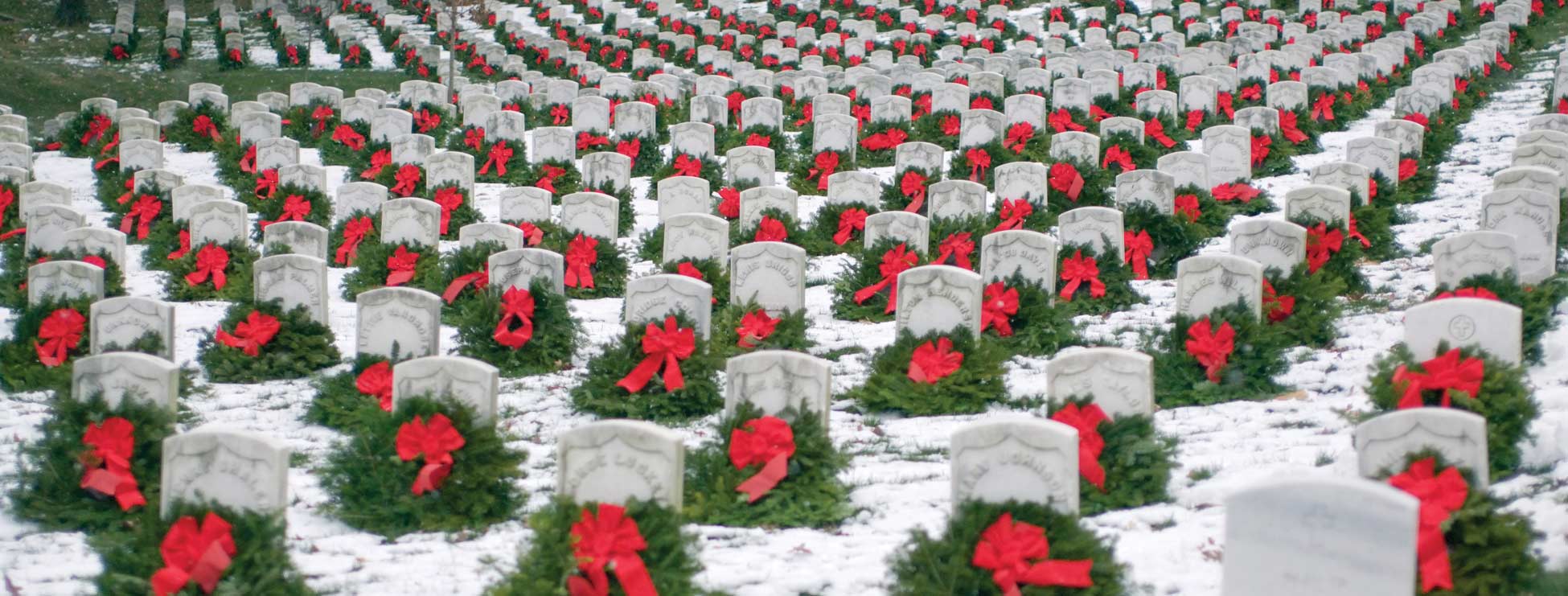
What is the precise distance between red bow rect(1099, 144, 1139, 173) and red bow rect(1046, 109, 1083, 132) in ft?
4.85

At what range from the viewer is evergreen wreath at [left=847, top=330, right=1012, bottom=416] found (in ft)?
25.0

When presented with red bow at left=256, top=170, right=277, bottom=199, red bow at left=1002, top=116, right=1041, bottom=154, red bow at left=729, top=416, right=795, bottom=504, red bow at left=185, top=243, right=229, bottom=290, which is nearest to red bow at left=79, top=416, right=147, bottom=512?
red bow at left=729, top=416, right=795, bottom=504

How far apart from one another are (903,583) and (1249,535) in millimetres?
1251

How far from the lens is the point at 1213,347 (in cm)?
756

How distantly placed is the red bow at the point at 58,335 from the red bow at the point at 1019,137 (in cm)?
810

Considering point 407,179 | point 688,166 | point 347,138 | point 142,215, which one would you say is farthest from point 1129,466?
point 347,138

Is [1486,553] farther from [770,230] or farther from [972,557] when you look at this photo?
[770,230]

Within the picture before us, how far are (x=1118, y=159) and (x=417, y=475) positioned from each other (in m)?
7.88

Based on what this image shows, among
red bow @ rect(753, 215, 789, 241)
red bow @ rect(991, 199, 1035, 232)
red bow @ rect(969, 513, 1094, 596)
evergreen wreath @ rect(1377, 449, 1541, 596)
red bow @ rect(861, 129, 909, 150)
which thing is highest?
red bow @ rect(861, 129, 909, 150)

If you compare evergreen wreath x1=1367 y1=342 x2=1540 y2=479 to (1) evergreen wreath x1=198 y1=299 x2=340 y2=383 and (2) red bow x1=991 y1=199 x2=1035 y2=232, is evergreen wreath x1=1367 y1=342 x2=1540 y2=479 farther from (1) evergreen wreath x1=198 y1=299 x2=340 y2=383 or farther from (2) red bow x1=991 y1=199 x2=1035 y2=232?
(1) evergreen wreath x1=198 y1=299 x2=340 y2=383

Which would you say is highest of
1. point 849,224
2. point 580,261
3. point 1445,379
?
point 1445,379

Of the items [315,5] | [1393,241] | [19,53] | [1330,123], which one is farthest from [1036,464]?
[315,5]

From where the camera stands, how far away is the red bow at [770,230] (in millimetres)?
10664

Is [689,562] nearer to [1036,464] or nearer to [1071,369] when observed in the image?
[1036,464]
